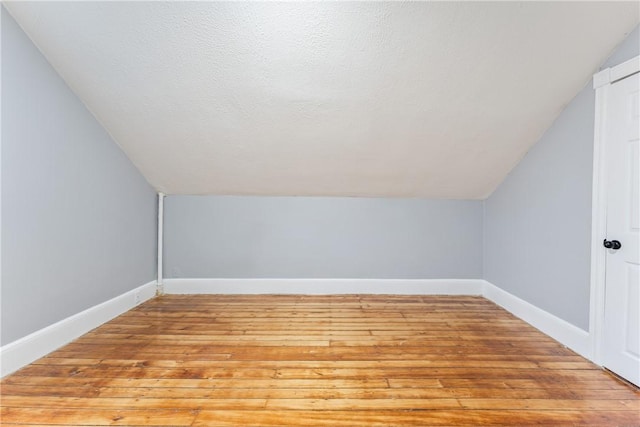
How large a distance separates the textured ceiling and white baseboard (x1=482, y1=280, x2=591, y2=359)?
1.34 m

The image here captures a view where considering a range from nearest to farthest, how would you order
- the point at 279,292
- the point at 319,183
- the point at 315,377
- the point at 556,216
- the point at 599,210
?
the point at 315,377, the point at 599,210, the point at 556,216, the point at 319,183, the point at 279,292

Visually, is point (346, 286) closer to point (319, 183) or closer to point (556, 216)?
point (319, 183)

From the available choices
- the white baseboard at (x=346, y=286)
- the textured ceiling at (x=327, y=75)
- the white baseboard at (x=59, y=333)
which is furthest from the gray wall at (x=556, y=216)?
the white baseboard at (x=59, y=333)

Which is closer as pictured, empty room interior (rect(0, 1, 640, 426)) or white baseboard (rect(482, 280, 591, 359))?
empty room interior (rect(0, 1, 640, 426))

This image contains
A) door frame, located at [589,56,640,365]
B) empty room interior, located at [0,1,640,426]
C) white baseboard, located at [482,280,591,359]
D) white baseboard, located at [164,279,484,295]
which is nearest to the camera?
empty room interior, located at [0,1,640,426]

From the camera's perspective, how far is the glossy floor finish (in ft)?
5.41

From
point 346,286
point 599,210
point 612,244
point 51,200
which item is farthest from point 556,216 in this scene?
point 51,200

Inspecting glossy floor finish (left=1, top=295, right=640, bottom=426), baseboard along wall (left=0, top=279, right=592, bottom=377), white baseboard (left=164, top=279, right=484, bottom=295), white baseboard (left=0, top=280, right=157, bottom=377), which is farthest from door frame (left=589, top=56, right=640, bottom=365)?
white baseboard (left=0, top=280, right=157, bottom=377)

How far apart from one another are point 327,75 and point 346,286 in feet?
8.16

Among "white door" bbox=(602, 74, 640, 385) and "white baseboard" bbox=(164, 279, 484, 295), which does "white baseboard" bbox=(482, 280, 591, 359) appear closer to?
"white door" bbox=(602, 74, 640, 385)

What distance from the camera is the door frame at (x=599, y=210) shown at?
2.17m

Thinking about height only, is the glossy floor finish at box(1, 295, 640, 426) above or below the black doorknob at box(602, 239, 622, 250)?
below

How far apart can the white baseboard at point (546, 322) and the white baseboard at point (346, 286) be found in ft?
1.32

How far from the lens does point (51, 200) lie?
2.30 metres
